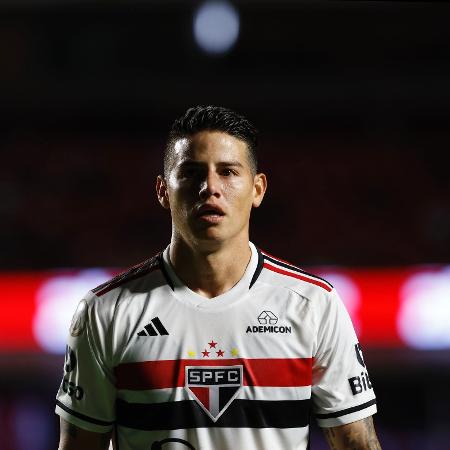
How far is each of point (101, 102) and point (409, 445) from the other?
5.74 metres

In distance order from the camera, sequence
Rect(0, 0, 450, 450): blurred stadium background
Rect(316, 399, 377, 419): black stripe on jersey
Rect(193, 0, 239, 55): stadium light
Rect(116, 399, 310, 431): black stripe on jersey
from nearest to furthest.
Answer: Rect(116, 399, 310, 431): black stripe on jersey < Rect(316, 399, 377, 419): black stripe on jersey < Rect(0, 0, 450, 450): blurred stadium background < Rect(193, 0, 239, 55): stadium light

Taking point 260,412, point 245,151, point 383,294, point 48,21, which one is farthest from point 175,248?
point 48,21

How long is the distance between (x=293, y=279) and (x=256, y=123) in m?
8.60

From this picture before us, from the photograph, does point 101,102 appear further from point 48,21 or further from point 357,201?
point 357,201

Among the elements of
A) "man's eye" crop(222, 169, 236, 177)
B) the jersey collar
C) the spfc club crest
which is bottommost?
the spfc club crest

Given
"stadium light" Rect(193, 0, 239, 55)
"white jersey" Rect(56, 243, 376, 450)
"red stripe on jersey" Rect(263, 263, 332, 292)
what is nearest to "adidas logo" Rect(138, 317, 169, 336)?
"white jersey" Rect(56, 243, 376, 450)

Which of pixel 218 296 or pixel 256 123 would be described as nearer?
pixel 218 296

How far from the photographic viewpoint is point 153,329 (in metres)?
1.99

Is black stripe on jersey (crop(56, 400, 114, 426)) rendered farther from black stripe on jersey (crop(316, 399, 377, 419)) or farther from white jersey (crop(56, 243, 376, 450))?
black stripe on jersey (crop(316, 399, 377, 419))

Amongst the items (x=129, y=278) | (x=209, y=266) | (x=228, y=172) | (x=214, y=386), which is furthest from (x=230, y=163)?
(x=214, y=386)

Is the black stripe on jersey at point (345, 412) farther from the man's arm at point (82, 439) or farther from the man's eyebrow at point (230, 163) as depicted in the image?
the man's eyebrow at point (230, 163)

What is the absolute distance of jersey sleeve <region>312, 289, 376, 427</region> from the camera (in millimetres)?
2010

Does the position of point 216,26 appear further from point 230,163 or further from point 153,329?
point 153,329

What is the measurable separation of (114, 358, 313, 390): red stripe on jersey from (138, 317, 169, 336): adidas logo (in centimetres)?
7
